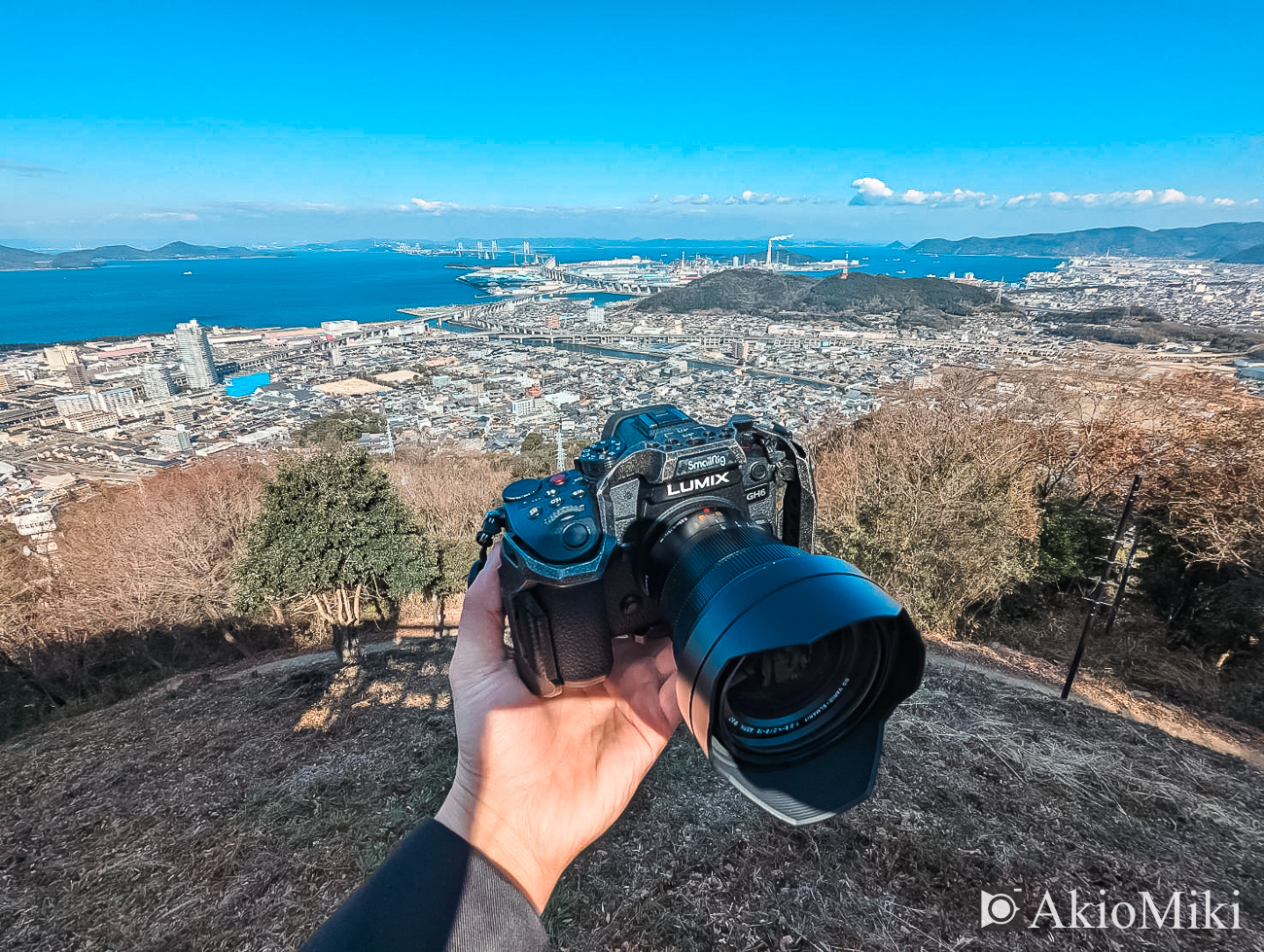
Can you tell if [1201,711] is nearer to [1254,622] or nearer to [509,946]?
[1254,622]

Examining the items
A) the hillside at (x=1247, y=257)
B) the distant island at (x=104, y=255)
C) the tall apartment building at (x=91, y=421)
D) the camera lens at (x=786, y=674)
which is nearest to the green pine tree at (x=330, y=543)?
the camera lens at (x=786, y=674)

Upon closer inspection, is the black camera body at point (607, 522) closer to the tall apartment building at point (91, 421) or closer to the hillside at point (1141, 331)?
the hillside at point (1141, 331)

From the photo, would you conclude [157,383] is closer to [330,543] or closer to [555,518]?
[330,543]

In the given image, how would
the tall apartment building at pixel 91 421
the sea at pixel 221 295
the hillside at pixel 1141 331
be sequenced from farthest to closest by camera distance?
the sea at pixel 221 295 < the tall apartment building at pixel 91 421 < the hillside at pixel 1141 331

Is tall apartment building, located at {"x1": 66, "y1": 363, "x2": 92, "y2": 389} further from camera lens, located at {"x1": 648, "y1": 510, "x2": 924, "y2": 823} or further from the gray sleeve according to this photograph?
camera lens, located at {"x1": 648, "y1": 510, "x2": 924, "y2": 823}

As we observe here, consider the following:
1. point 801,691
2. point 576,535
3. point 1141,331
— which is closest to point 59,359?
point 576,535

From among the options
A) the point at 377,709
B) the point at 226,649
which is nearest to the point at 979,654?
the point at 377,709
